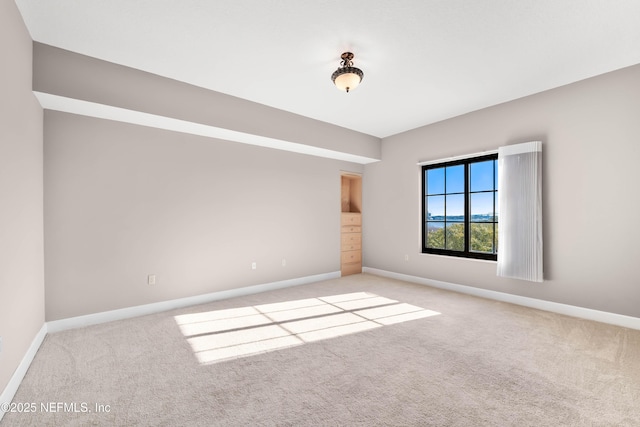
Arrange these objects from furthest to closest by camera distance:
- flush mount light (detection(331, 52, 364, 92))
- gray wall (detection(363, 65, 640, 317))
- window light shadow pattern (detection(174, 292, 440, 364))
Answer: gray wall (detection(363, 65, 640, 317)), flush mount light (detection(331, 52, 364, 92)), window light shadow pattern (detection(174, 292, 440, 364))

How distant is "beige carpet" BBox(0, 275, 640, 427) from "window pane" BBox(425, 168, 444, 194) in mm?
2256

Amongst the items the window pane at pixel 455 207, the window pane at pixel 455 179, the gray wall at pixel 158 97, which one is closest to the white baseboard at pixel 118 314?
the gray wall at pixel 158 97

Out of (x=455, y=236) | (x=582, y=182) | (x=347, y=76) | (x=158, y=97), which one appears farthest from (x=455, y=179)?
(x=158, y=97)

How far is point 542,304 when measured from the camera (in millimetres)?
3680

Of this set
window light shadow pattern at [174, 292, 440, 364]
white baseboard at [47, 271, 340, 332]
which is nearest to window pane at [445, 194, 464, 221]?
window light shadow pattern at [174, 292, 440, 364]

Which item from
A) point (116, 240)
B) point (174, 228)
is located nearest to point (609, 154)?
point (174, 228)

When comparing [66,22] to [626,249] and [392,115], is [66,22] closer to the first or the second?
[392,115]

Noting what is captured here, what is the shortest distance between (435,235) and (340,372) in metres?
3.52

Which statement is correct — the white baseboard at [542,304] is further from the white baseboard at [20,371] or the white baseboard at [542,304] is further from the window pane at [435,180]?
the white baseboard at [20,371]

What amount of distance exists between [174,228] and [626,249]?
17.6 feet

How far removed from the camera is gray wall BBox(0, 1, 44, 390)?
1.88m

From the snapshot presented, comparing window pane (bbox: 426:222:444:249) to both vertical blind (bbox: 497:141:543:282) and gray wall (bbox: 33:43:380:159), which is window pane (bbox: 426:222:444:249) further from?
gray wall (bbox: 33:43:380:159)

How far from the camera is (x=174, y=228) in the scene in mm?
3832

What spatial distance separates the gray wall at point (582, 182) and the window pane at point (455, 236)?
0.28 metres
